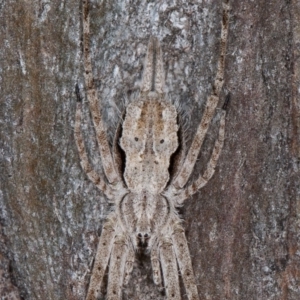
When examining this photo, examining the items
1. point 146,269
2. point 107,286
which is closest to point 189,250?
point 146,269

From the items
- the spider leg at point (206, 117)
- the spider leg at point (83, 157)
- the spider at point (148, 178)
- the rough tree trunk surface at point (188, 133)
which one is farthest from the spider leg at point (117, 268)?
the spider leg at point (206, 117)

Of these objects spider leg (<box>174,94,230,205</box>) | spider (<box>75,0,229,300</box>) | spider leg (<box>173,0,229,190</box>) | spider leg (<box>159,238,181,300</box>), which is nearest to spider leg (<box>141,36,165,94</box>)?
spider (<box>75,0,229,300</box>)

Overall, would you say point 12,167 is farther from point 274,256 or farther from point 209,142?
point 274,256

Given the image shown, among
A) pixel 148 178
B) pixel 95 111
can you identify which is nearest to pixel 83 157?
pixel 95 111

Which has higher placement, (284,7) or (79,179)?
(284,7)

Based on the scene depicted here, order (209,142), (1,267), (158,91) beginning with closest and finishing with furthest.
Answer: (158,91), (209,142), (1,267)

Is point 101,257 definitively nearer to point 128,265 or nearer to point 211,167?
point 128,265
